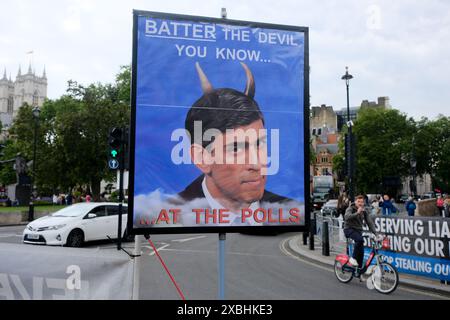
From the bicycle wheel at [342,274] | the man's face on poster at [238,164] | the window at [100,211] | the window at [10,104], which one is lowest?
the bicycle wheel at [342,274]

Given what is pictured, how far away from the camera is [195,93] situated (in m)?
3.28

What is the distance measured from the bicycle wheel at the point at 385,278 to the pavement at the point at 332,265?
A: 104 centimetres

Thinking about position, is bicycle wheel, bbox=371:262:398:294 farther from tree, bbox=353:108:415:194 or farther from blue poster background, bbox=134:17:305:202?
tree, bbox=353:108:415:194

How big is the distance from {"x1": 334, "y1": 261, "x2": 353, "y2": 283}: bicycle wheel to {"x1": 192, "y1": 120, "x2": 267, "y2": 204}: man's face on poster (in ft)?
20.8

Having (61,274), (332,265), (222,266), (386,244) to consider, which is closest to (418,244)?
(386,244)

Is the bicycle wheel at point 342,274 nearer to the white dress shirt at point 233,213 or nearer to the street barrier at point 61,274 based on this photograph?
the white dress shirt at point 233,213

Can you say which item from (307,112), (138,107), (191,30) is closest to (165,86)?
(138,107)

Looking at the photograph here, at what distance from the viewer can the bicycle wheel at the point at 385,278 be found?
778 centimetres

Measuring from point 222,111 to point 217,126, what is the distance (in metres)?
0.13

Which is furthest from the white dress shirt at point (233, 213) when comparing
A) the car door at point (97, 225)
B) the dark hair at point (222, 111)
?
the car door at point (97, 225)

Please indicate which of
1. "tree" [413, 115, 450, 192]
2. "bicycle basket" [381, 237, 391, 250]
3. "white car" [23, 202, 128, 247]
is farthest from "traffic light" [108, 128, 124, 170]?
"tree" [413, 115, 450, 192]
